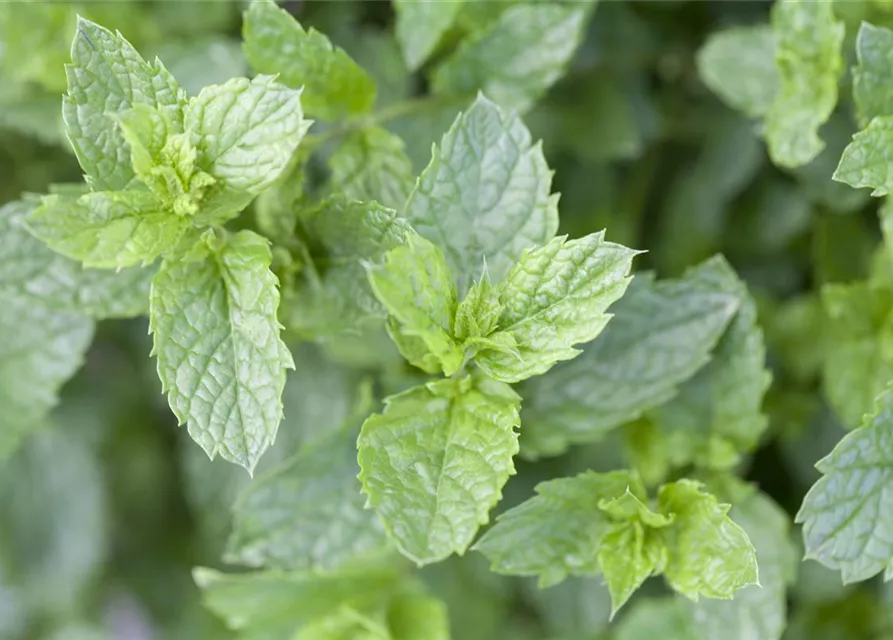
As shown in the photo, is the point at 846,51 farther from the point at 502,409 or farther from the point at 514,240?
the point at 502,409

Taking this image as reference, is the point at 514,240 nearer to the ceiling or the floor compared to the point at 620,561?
nearer to the ceiling

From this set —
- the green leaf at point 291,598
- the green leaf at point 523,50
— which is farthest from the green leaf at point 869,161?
the green leaf at point 291,598

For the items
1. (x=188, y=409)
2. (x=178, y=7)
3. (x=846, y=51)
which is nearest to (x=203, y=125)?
(x=188, y=409)

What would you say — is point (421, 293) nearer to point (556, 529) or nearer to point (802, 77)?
point (556, 529)

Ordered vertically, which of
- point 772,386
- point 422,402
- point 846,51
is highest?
point 846,51

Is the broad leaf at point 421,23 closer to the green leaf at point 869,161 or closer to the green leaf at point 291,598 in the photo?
the green leaf at point 869,161

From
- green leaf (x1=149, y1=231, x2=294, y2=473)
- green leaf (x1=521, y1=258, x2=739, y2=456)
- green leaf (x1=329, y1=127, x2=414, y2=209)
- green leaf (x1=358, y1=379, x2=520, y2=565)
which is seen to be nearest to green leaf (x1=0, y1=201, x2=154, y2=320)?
green leaf (x1=149, y1=231, x2=294, y2=473)

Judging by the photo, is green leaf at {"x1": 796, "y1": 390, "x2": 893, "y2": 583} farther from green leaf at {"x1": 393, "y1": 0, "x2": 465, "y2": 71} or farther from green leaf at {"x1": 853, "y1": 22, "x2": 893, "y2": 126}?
green leaf at {"x1": 393, "y1": 0, "x2": 465, "y2": 71}

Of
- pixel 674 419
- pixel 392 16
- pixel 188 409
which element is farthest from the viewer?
pixel 392 16
